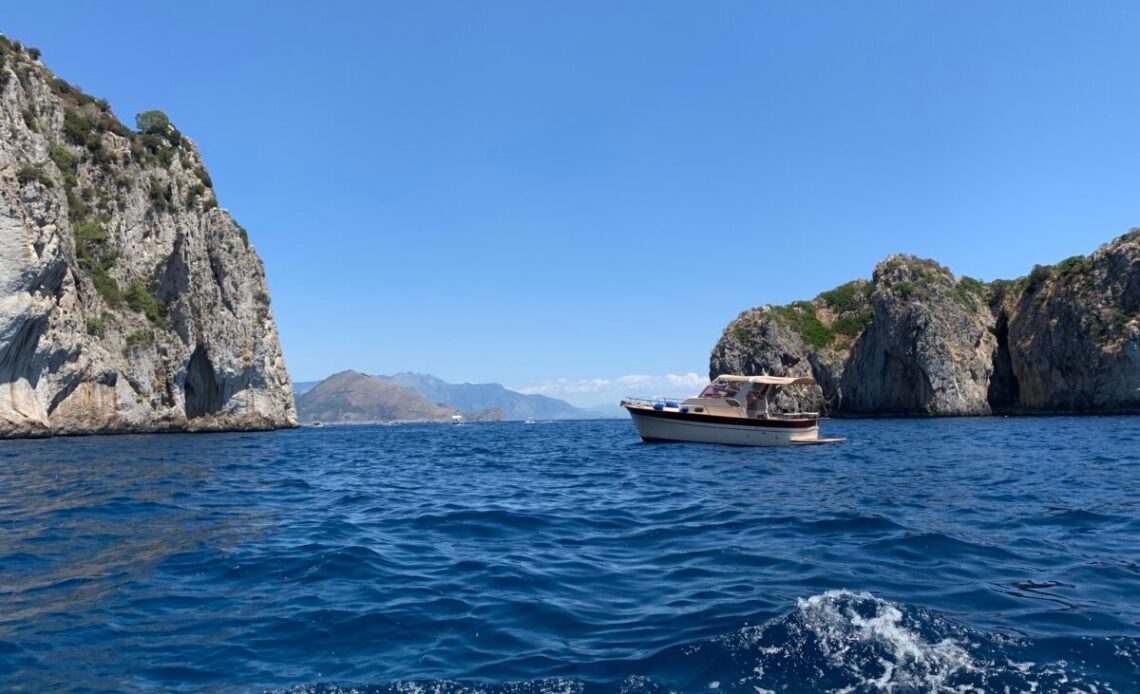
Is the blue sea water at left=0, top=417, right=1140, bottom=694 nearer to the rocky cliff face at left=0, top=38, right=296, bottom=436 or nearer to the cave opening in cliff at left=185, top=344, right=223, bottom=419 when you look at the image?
the rocky cliff face at left=0, top=38, right=296, bottom=436

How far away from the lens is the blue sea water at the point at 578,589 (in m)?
5.37

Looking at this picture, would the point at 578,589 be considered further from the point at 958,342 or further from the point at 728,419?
the point at 958,342

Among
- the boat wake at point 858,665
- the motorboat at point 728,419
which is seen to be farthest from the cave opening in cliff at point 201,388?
the boat wake at point 858,665

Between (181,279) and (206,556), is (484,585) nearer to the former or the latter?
(206,556)

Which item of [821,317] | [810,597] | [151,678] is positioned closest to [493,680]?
[151,678]

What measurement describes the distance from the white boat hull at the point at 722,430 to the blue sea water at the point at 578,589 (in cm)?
1700

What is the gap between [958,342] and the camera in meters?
85.4

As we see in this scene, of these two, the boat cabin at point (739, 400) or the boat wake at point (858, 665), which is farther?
the boat cabin at point (739, 400)

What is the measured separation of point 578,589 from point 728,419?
87.2 ft

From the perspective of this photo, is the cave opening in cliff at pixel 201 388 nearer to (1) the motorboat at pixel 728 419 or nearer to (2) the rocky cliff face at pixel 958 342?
(1) the motorboat at pixel 728 419

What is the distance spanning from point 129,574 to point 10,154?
158 ft

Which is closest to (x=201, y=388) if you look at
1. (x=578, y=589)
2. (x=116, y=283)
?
(x=116, y=283)

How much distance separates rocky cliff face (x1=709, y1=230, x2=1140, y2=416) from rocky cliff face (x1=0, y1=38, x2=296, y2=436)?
65.1 meters

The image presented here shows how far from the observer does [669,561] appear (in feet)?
30.2
